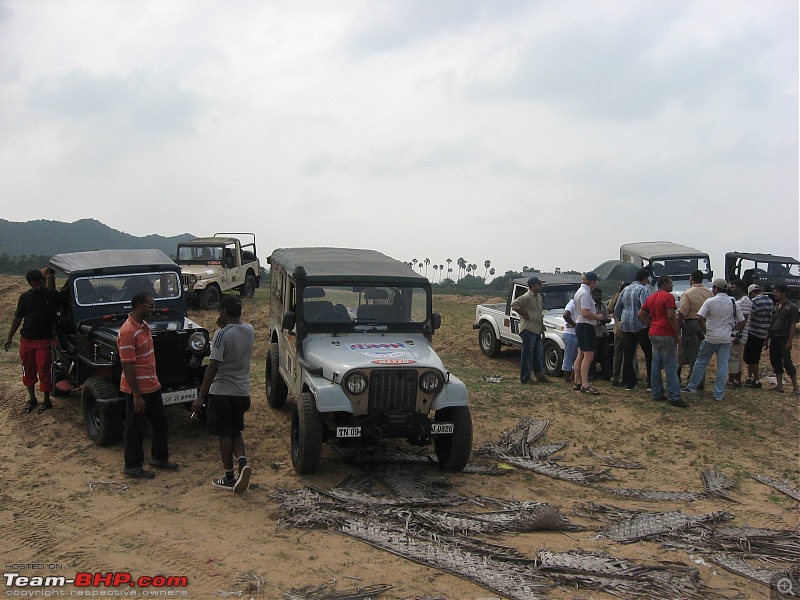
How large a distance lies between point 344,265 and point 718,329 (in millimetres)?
5734

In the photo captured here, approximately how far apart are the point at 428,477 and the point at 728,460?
370cm

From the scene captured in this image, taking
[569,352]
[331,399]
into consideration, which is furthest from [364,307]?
[569,352]

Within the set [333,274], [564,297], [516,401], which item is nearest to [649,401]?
[516,401]

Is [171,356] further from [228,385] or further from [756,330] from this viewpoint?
[756,330]

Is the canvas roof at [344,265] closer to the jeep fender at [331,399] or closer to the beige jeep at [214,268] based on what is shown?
the jeep fender at [331,399]

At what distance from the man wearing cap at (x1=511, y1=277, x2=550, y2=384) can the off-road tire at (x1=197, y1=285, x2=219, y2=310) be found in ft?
34.4

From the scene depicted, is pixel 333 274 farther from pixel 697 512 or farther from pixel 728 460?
pixel 728 460

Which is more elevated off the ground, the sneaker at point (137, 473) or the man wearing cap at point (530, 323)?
the man wearing cap at point (530, 323)

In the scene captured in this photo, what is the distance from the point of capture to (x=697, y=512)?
6133mm

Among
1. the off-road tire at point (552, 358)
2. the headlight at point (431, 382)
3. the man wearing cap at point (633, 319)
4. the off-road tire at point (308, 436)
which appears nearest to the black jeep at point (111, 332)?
the off-road tire at point (308, 436)

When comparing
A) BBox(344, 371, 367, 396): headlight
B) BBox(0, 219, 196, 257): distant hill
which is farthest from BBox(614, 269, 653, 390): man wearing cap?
BBox(0, 219, 196, 257): distant hill

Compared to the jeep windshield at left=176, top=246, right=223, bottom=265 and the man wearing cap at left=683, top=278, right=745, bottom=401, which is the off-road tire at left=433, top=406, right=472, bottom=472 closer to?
the man wearing cap at left=683, top=278, right=745, bottom=401

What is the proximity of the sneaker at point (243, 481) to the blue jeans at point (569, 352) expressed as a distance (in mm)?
6781

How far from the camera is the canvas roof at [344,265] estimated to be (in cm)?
738
